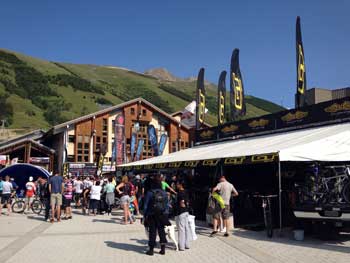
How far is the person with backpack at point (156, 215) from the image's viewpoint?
8250mm

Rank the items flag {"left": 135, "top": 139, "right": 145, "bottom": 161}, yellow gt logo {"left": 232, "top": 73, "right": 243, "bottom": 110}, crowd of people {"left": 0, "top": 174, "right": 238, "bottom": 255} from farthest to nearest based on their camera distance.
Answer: flag {"left": 135, "top": 139, "right": 145, "bottom": 161}, yellow gt logo {"left": 232, "top": 73, "right": 243, "bottom": 110}, crowd of people {"left": 0, "top": 174, "right": 238, "bottom": 255}

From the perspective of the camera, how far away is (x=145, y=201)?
338 inches

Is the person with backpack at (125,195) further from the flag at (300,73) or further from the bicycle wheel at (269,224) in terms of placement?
the flag at (300,73)

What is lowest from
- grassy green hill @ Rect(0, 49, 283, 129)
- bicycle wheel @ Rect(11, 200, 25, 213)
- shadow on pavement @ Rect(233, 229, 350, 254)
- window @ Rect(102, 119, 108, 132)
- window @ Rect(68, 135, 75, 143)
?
shadow on pavement @ Rect(233, 229, 350, 254)

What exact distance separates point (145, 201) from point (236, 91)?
1304 cm

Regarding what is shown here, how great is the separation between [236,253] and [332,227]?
302cm

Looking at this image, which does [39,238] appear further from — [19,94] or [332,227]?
→ [19,94]

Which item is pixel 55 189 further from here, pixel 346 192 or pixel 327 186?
pixel 346 192

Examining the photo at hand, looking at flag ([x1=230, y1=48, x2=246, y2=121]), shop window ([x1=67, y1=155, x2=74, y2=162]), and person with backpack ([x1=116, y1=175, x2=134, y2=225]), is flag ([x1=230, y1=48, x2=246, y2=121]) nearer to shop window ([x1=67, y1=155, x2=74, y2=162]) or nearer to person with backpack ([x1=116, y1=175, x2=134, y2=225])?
person with backpack ([x1=116, y1=175, x2=134, y2=225])

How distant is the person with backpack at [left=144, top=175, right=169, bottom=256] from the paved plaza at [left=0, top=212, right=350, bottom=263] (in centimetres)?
30

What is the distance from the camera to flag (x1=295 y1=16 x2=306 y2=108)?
15922mm

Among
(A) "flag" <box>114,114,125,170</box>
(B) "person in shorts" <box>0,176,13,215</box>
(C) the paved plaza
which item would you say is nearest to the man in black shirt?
(C) the paved plaza

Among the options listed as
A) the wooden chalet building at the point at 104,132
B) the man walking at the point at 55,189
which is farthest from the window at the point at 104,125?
the man walking at the point at 55,189

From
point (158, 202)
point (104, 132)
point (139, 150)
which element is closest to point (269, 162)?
point (158, 202)
